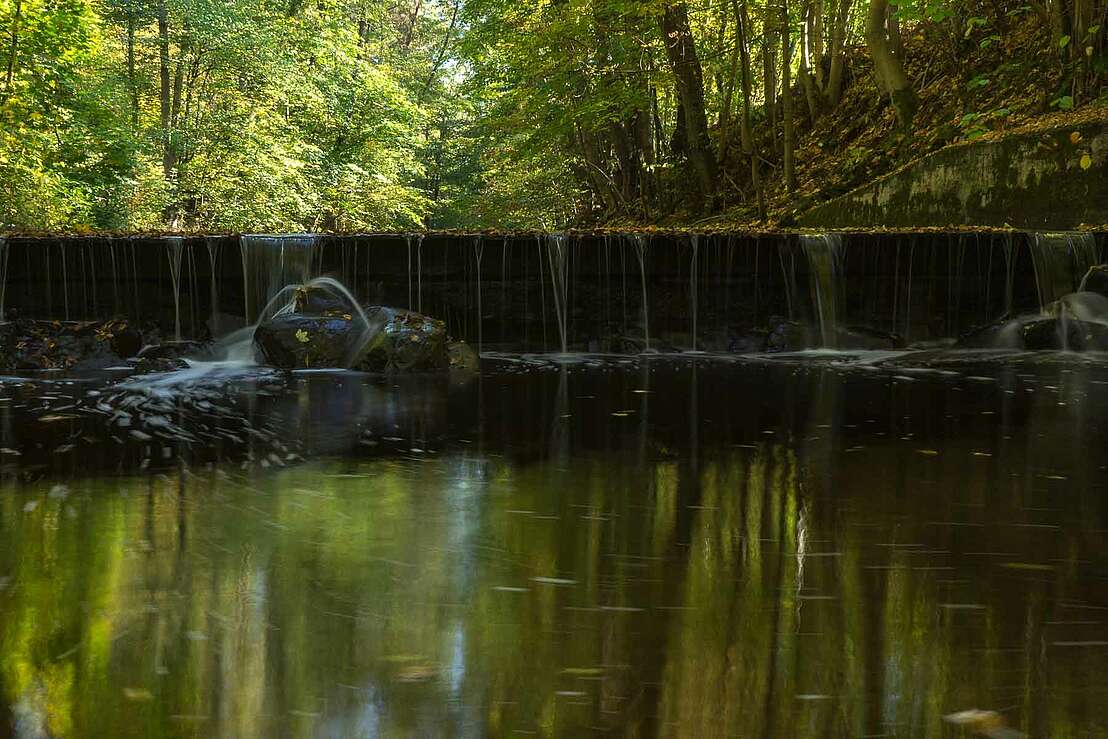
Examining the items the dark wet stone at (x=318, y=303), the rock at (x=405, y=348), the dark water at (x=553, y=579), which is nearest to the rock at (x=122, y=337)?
the dark wet stone at (x=318, y=303)

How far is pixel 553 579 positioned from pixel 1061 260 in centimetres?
1280

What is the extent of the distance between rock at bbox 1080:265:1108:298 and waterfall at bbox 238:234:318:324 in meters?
11.3

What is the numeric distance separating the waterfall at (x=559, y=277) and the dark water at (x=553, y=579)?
7021mm

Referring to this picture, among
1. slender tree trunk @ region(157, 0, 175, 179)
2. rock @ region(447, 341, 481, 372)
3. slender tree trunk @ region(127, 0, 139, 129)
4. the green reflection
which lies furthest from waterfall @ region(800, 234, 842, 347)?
slender tree trunk @ region(127, 0, 139, 129)

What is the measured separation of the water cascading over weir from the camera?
45.7 feet

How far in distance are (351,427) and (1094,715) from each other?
19.2 feet

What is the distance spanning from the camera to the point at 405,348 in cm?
1162

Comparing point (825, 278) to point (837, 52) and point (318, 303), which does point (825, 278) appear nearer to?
point (318, 303)

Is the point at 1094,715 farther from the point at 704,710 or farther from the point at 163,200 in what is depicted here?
the point at 163,200

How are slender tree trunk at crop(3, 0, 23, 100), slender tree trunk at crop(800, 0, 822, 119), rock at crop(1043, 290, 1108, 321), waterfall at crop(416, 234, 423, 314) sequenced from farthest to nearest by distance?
slender tree trunk at crop(800, 0, 822, 119) < slender tree trunk at crop(3, 0, 23, 100) < waterfall at crop(416, 234, 423, 314) < rock at crop(1043, 290, 1108, 321)

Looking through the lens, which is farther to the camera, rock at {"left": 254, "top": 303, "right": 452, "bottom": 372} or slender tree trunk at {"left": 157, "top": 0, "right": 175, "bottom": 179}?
slender tree trunk at {"left": 157, "top": 0, "right": 175, "bottom": 179}

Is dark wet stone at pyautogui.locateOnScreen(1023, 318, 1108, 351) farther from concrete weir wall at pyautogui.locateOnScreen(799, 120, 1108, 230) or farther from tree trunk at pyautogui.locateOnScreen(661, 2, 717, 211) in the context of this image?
tree trunk at pyautogui.locateOnScreen(661, 2, 717, 211)

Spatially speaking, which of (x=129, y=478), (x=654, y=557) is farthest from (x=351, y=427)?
(x=654, y=557)

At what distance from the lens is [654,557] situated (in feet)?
12.6
